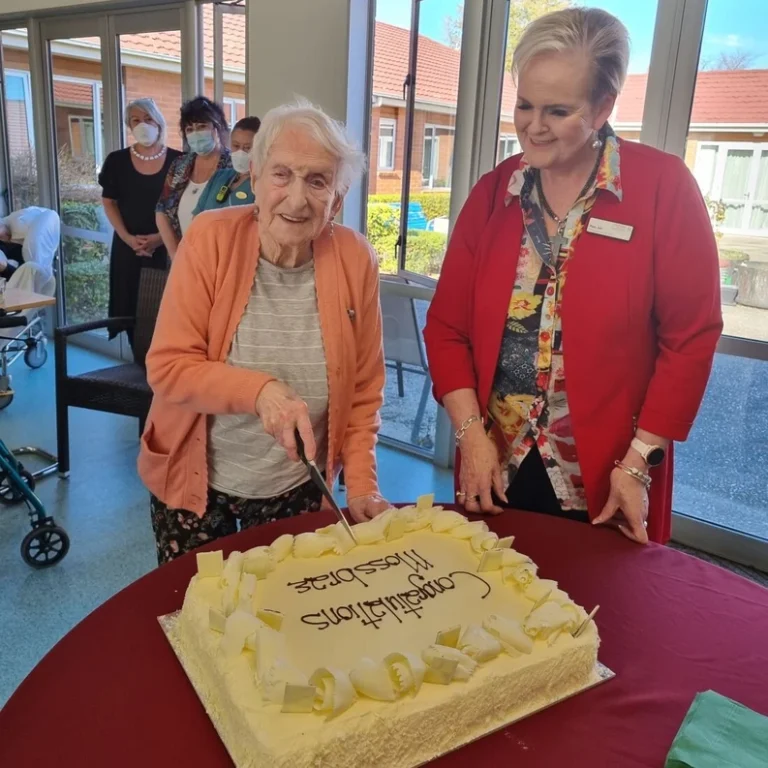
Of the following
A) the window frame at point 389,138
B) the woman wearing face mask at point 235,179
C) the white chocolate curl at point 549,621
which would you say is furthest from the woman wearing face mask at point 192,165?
the white chocolate curl at point 549,621

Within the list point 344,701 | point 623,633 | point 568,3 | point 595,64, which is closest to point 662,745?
A: point 623,633

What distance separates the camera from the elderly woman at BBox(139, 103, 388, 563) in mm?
1319

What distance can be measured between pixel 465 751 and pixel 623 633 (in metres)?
0.34

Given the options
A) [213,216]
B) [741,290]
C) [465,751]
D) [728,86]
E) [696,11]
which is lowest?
[465,751]

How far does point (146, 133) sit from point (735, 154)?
116 inches

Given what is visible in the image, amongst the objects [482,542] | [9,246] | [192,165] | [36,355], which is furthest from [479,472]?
[36,355]

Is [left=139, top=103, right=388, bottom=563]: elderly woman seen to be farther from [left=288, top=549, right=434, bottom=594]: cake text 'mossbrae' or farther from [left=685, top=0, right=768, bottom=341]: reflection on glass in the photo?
[left=685, top=0, right=768, bottom=341]: reflection on glass

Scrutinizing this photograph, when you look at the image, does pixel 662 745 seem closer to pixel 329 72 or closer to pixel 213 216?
pixel 213 216

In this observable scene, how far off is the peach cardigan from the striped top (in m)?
0.02

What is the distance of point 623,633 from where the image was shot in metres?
1.06

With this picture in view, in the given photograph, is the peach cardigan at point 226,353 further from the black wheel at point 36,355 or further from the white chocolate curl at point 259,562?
the black wheel at point 36,355

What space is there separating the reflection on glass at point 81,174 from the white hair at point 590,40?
4.45 metres

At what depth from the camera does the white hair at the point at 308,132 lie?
134 cm

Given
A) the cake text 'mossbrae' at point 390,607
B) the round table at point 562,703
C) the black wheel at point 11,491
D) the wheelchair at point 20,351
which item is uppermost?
the cake text 'mossbrae' at point 390,607
